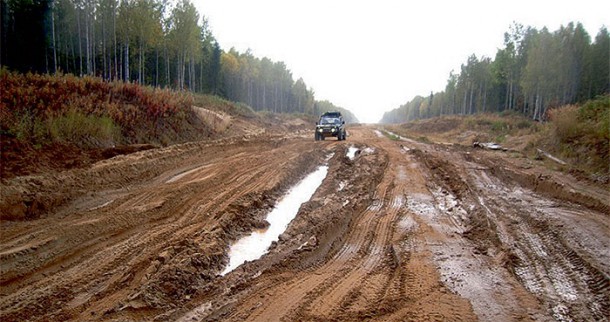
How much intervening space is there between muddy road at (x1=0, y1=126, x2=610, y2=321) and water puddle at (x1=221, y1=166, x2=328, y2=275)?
195mm

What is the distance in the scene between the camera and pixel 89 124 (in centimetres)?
1170

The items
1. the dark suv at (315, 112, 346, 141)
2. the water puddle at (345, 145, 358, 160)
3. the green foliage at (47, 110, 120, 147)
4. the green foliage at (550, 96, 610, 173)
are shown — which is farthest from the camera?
the dark suv at (315, 112, 346, 141)

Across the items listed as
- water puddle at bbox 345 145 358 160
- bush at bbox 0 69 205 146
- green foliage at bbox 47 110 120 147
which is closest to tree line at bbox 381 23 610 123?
water puddle at bbox 345 145 358 160

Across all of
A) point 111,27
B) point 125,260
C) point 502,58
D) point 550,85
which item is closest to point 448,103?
point 502,58

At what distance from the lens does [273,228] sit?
689 cm

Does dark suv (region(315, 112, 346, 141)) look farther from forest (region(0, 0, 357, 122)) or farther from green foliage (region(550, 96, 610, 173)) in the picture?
forest (region(0, 0, 357, 122))

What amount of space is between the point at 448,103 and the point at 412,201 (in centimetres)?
8880

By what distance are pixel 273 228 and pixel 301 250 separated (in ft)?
4.89

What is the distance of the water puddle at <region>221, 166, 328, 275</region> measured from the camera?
5.51m

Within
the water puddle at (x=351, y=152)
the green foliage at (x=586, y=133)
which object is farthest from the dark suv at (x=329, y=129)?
the green foliage at (x=586, y=133)

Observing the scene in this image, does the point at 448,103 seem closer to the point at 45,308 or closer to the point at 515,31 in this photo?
the point at 515,31

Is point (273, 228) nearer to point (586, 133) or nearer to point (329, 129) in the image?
point (586, 133)

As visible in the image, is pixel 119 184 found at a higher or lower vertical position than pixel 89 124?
lower

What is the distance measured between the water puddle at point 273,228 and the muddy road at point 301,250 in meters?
0.19
